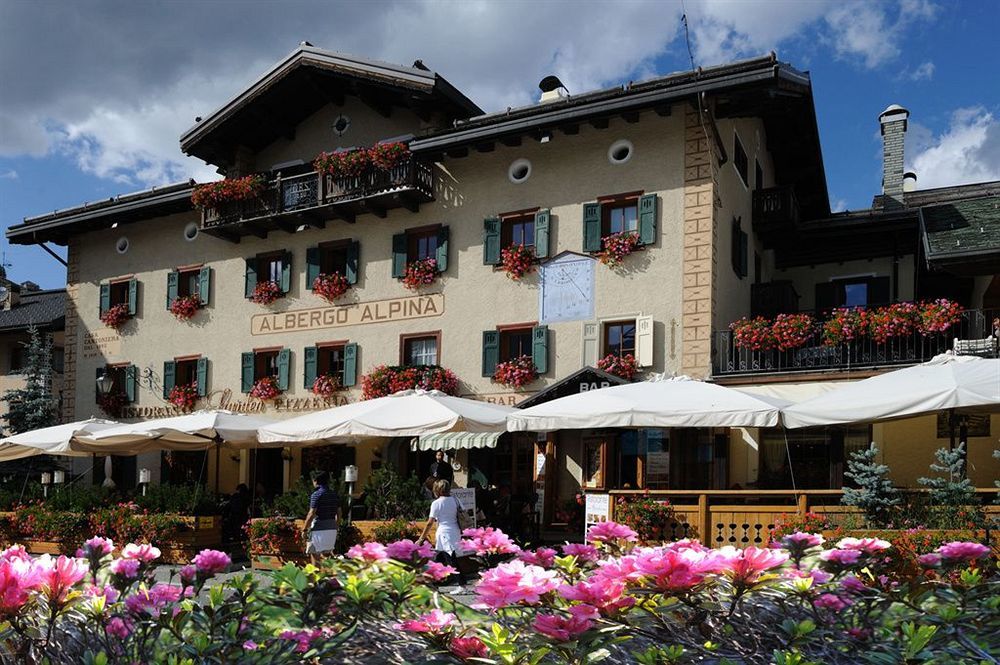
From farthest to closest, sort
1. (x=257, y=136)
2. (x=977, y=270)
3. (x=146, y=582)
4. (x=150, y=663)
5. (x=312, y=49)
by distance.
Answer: (x=257, y=136), (x=312, y=49), (x=977, y=270), (x=146, y=582), (x=150, y=663)

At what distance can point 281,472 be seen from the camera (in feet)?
77.7

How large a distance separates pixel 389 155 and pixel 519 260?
12.7ft

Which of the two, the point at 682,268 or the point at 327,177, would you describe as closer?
the point at 682,268

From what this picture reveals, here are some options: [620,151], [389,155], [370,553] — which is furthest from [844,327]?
[370,553]

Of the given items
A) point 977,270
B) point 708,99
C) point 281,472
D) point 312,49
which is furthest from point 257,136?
point 977,270

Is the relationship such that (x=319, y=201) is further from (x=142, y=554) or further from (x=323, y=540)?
(x=142, y=554)

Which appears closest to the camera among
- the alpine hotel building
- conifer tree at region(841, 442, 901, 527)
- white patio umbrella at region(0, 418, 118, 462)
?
conifer tree at region(841, 442, 901, 527)

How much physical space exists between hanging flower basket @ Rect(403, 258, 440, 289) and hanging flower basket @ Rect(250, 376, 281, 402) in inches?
→ 167

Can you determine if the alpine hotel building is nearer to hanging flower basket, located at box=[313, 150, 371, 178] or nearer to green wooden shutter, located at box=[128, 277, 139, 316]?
green wooden shutter, located at box=[128, 277, 139, 316]

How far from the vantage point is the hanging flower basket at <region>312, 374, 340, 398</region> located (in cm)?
2175

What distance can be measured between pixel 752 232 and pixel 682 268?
162 inches

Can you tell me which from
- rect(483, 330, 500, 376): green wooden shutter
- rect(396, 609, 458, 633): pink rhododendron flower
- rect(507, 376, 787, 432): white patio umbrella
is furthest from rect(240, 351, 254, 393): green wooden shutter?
rect(396, 609, 458, 633): pink rhododendron flower

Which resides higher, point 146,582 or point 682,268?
point 682,268

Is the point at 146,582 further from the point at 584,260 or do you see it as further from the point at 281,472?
the point at 281,472
